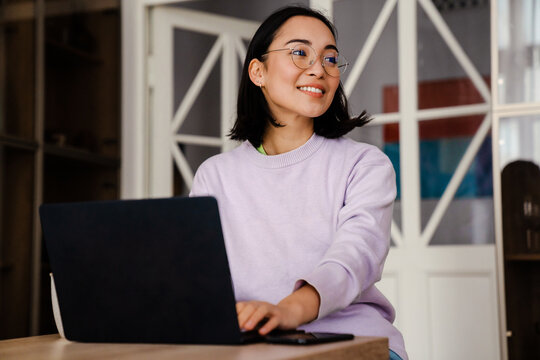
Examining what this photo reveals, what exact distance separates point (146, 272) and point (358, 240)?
398 mm

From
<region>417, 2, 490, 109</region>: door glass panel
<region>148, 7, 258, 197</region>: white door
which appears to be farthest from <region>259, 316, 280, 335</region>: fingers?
<region>148, 7, 258, 197</region>: white door

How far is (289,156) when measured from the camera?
138cm

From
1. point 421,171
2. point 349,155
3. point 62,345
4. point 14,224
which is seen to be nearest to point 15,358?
point 62,345

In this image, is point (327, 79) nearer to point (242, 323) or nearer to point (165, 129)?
point (242, 323)

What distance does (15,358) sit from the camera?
0.80 metres

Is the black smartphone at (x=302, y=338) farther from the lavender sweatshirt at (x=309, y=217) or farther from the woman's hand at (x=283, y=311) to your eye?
the lavender sweatshirt at (x=309, y=217)

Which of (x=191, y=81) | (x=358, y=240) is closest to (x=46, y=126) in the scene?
(x=191, y=81)

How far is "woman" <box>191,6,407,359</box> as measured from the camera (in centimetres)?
111

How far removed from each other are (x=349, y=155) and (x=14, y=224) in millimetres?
2220

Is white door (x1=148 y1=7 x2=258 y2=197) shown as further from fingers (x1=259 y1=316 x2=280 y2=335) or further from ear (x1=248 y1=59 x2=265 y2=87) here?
fingers (x1=259 y1=316 x2=280 y2=335)

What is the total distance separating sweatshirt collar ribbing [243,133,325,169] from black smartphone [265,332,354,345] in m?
0.54

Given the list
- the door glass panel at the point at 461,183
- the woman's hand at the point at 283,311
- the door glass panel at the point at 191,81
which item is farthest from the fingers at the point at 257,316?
the door glass panel at the point at 191,81

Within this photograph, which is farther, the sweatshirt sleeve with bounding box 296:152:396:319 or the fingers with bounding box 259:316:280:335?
the sweatshirt sleeve with bounding box 296:152:396:319

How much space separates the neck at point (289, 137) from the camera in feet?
4.85
